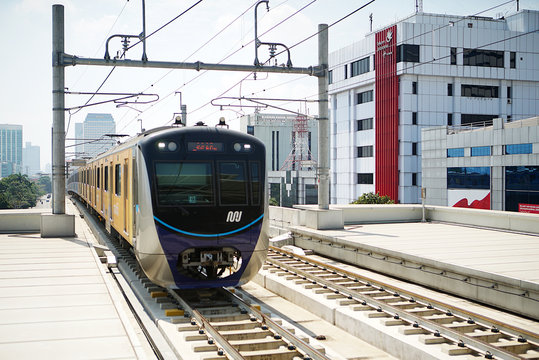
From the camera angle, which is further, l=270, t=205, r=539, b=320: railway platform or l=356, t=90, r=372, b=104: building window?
l=356, t=90, r=372, b=104: building window

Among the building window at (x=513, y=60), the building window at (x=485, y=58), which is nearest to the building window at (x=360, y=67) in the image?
the building window at (x=485, y=58)

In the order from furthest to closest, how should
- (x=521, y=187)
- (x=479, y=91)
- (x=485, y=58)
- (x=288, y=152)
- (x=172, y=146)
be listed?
(x=288, y=152) → (x=479, y=91) → (x=485, y=58) → (x=521, y=187) → (x=172, y=146)

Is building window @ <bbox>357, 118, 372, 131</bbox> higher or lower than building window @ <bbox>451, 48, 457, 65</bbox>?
lower

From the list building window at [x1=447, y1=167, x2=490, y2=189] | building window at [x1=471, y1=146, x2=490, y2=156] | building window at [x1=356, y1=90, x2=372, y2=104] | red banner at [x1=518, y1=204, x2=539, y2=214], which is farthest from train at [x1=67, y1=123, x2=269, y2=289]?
building window at [x1=356, y1=90, x2=372, y2=104]

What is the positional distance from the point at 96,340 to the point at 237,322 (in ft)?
7.70

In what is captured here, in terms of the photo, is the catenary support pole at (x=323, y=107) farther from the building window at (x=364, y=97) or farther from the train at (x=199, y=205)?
the building window at (x=364, y=97)

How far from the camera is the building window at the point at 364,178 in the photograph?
57.0 meters

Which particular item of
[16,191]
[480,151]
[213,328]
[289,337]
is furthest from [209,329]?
[16,191]

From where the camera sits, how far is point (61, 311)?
8.52m

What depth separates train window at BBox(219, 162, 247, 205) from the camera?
9.88 metres

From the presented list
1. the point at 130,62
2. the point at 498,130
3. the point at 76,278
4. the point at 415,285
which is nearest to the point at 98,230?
the point at 130,62

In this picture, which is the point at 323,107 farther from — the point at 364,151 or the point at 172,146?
the point at 364,151

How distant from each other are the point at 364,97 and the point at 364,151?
5.51 metres

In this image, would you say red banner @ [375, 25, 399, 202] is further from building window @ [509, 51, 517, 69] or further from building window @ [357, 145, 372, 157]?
building window @ [509, 51, 517, 69]
